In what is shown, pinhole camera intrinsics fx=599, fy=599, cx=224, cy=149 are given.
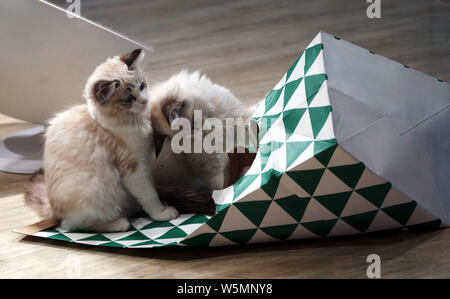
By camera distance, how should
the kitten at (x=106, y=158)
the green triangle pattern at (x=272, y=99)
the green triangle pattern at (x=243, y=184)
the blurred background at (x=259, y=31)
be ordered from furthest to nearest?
the blurred background at (x=259, y=31)
the green triangle pattern at (x=272, y=99)
the kitten at (x=106, y=158)
the green triangle pattern at (x=243, y=184)

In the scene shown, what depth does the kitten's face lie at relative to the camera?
156 centimetres

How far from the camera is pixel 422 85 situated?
5.48 feet

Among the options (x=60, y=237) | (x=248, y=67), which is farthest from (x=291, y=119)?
(x=248, y=67)

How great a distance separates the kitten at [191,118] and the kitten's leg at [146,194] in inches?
4.3

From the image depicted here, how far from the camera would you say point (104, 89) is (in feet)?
5.08

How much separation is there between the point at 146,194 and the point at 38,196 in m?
0.39

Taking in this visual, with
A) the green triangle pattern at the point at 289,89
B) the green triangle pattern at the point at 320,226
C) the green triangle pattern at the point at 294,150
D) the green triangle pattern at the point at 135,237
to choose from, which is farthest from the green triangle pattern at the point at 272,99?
the green triangle pattern at the point at 135,237

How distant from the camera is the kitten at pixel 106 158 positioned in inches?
63.2

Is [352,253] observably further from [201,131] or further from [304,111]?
[201,131]

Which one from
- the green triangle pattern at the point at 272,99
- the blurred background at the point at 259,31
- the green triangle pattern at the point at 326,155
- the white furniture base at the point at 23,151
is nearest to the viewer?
the green triangle pattern at the point at 326,155

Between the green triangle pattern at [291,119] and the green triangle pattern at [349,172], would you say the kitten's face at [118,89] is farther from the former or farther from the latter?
the green triangle pattern at [349,172]

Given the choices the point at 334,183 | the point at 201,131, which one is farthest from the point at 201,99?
the point at 334,183

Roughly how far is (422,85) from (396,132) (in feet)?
0.83

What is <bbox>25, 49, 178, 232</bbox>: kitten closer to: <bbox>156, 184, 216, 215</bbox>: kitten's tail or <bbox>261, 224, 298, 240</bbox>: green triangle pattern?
<bbox>156, 184, 216, 215</bbox>: kitten's tail
